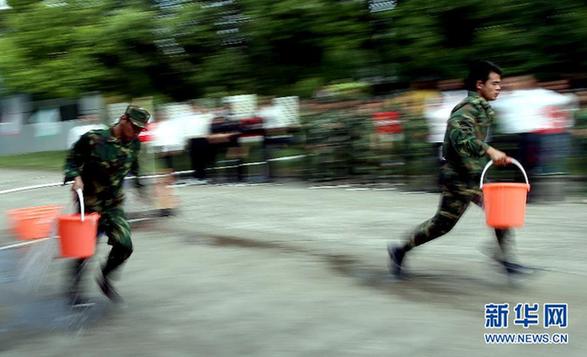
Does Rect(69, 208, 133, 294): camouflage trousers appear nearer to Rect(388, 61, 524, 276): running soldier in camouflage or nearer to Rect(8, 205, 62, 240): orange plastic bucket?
Rect(388, 61, 524, 276): running soldier in camouflage

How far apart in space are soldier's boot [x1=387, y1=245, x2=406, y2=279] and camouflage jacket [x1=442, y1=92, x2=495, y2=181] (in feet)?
2.75

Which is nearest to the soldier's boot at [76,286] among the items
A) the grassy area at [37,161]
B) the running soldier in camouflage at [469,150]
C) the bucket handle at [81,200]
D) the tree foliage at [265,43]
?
the bucket handle at [81,200]

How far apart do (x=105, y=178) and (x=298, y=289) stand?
1685mm

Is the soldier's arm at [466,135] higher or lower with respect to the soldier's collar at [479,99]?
lower

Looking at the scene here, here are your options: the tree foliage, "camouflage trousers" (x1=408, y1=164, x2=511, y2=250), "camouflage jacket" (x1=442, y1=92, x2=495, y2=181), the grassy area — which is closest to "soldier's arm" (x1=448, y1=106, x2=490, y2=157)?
"camouflage jacket" (x1=442, y1=92, x2=495, y2=181)

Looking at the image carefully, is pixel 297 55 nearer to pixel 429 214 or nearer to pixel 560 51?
pixel 560 51

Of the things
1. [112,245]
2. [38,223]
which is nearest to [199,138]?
[38,223]

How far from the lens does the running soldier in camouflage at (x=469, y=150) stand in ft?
18.4

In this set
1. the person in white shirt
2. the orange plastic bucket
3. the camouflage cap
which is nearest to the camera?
the camouflage cap

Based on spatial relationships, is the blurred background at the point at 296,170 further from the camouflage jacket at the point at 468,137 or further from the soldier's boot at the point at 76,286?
the camouflage jacket at the point at 468,137

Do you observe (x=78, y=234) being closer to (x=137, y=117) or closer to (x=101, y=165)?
(x=101, y=165)

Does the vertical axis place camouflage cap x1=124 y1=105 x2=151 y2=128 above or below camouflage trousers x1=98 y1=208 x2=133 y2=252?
above

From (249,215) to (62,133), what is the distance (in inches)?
745

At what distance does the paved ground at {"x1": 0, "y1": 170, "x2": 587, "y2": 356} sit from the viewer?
4832 millimetres
